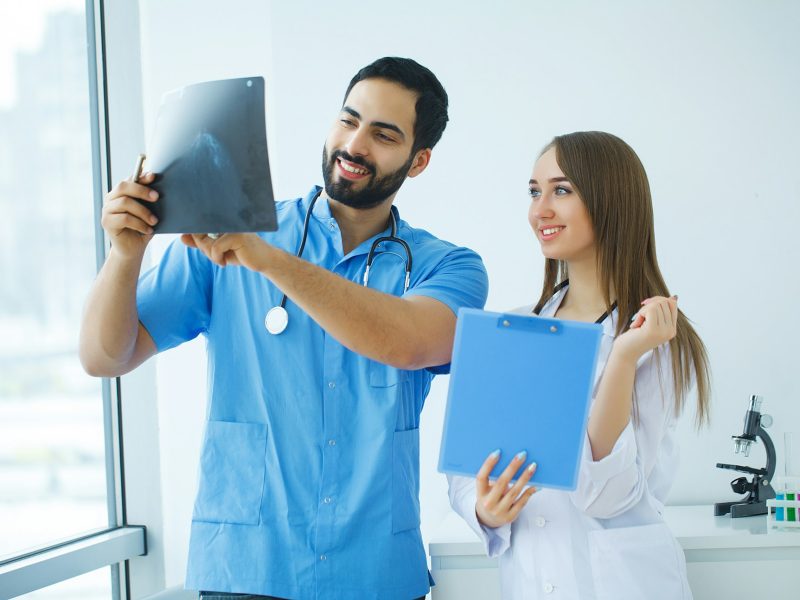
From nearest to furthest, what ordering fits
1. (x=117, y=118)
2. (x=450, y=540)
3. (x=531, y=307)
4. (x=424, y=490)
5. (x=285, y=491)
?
(x=285, y=491), (x=531, y=307), (x=450, y=540), (x=424, y=490), (x=117, y=118)

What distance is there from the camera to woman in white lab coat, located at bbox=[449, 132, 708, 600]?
140 centimetres

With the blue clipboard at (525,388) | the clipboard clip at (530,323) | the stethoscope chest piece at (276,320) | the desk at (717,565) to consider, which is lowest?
the desk at (717,565)

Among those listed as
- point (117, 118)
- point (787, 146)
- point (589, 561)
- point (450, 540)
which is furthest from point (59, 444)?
point (787, 146)

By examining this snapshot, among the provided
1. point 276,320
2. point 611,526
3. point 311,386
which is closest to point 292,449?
point 311,386

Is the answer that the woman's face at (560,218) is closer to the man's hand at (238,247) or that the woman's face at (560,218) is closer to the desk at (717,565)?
the man's hand at (238,247)

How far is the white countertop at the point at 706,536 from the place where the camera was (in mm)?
1909

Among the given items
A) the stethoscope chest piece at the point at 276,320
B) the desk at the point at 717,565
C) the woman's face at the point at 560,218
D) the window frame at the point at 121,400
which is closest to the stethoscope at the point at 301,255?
the stethoscope chest piece at the point at 276,320

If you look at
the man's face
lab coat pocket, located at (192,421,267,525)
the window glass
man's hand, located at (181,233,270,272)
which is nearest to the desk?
lab coat pocket, located at (192,421,267,525)

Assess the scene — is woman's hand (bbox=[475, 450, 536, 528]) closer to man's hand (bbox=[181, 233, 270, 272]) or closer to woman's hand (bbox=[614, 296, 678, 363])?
woman's hand (bbox=[614, 296, 678, 363])

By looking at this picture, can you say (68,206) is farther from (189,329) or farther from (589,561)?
(589,561)

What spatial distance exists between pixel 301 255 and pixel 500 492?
61cm

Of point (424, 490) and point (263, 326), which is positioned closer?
point (263, 326)

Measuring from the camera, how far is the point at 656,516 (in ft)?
4.95

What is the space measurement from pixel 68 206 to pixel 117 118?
364mm
